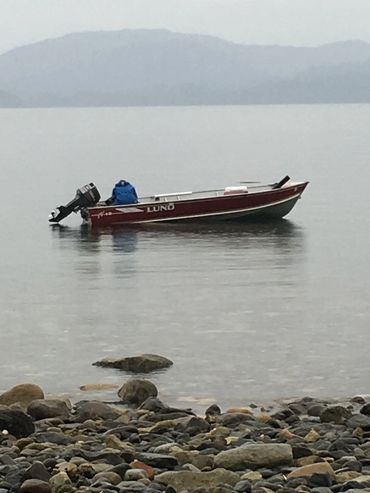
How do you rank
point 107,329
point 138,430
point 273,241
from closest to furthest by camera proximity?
point 138,430 < point 107,329 < point 273,241

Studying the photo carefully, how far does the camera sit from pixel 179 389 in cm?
1712

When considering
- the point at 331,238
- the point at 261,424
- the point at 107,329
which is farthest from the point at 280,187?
the point at 261,424

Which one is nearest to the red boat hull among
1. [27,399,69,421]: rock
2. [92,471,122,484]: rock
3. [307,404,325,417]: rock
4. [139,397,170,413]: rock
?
[139,397,170,413]: rock

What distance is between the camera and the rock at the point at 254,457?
34.9 ft

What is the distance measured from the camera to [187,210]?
139ft

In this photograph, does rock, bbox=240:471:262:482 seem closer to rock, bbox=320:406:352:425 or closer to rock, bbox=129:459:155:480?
rock, bbox=129:459:155:480

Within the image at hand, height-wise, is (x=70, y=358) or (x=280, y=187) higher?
(x=280, y=187)

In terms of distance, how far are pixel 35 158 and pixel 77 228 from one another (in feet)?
225

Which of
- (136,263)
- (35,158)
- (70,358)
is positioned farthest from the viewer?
(35,158)

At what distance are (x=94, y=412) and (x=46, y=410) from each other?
55 centimetres

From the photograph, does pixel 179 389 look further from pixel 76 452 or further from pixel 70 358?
pixel 76 452

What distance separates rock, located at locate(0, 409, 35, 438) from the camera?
12578mm

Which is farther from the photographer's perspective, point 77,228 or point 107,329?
point 77,228

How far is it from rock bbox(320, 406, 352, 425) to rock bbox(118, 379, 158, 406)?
Result: 9.22 feet
